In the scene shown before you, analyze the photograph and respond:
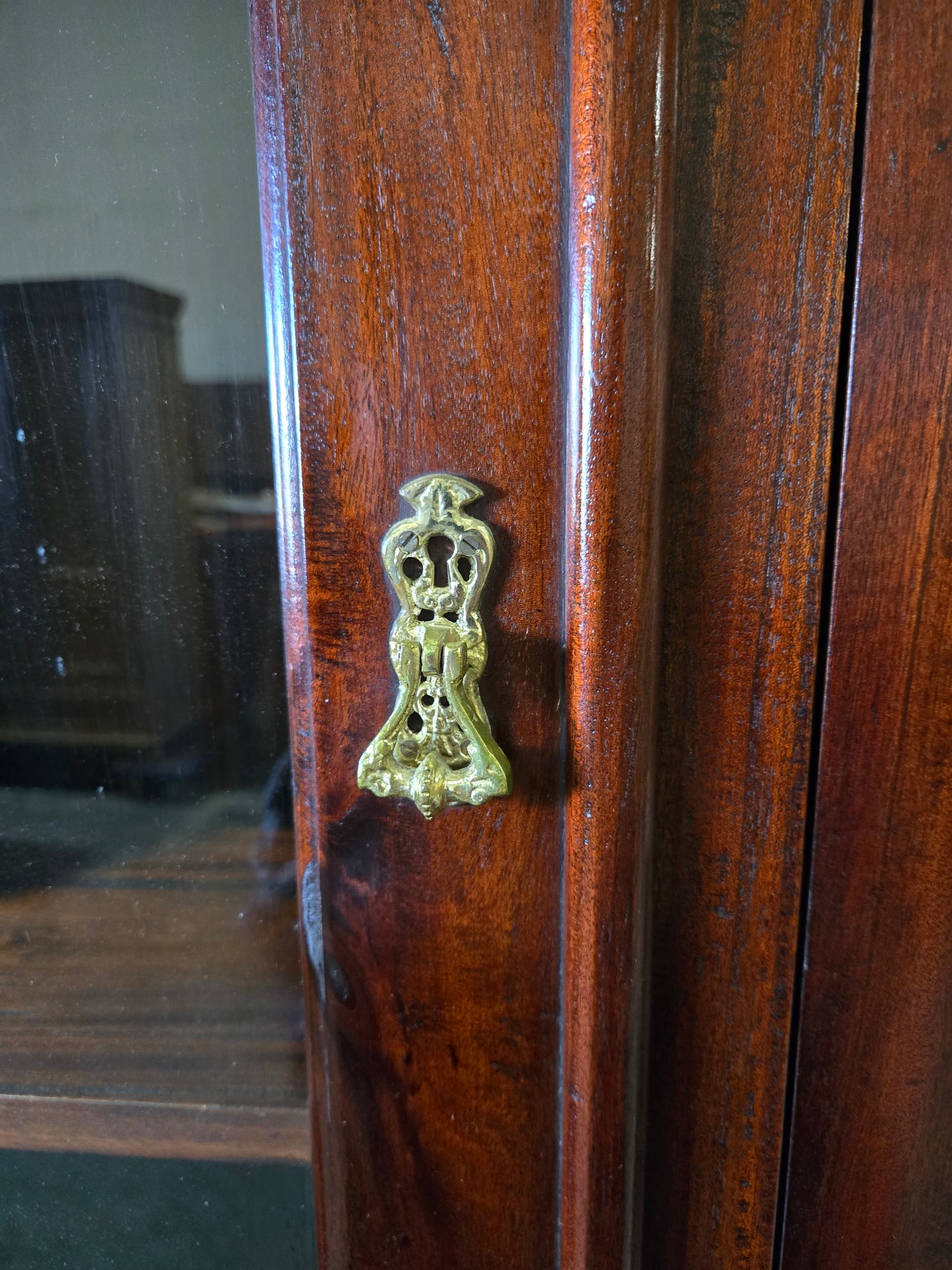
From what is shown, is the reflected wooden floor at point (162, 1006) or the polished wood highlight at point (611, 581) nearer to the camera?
the polished wood highlight at point (611, 581)

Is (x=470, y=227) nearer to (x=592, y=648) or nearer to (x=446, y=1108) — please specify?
(x=592, y=648)

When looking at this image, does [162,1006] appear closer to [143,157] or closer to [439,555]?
[439,555]

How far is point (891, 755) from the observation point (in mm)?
291

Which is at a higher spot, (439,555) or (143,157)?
(143,157)

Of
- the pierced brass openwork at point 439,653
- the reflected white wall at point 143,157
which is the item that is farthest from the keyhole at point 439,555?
the reflected white wall at point 143,157

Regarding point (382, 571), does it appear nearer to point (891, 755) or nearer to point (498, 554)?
point (498, 554)

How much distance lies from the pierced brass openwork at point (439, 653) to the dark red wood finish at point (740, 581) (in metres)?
0.07

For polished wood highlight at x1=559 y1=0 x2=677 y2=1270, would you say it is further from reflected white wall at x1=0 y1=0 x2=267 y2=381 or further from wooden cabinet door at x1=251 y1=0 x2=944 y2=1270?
reflected white wall at x1=0 y1=0 x2=267 y2=381

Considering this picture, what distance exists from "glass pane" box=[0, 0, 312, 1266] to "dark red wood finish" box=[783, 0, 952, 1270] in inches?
8.6

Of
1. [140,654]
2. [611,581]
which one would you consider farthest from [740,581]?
[140,654]

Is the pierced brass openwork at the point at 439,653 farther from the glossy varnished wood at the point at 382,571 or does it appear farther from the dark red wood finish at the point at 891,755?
the dark red wood finish at the point at 891,755

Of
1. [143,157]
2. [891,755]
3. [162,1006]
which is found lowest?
[162,1006]

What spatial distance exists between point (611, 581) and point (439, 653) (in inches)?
2.5

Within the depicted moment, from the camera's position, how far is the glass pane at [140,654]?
306mm
